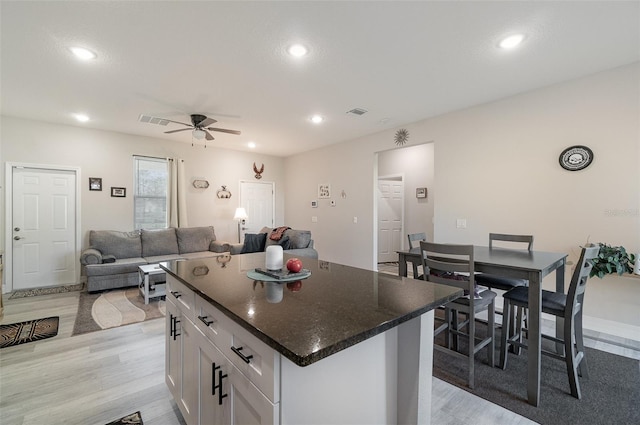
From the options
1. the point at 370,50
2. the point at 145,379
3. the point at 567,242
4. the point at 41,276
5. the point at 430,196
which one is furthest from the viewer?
the point at 430,196

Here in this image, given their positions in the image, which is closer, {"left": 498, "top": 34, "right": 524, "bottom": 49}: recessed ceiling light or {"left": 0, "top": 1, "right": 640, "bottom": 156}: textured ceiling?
{"left": 0, "top": 1, "right": 640, "bottom": 156}: textured ceiling

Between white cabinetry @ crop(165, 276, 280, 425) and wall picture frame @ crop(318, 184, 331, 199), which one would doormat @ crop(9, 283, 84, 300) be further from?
wall picture frame @ crop(318, 184, 331, 199)

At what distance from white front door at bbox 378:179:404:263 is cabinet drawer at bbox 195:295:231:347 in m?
5.95

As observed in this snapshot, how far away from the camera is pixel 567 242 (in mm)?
3225

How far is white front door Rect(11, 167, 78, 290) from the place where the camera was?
4.48m

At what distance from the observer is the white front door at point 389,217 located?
276 inches

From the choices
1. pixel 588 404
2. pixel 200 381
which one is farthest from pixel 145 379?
pixel 588 404

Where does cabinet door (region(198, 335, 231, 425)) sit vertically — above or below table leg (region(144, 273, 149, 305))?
above

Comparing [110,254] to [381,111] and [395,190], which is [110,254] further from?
[395,190]

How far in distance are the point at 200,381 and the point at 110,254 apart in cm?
462

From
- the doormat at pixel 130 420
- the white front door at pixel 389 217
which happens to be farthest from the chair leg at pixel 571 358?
the white front door at pixel 389 217

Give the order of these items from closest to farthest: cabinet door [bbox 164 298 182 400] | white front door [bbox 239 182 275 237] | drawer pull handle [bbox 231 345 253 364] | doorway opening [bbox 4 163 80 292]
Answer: drawer pull handle [bbox 231 345 253 364]
cabinet door [bbox 164 298 182 400]
doorway opening [bbox 4 163 80 292]
white front door [bbox 239 182 275 237]

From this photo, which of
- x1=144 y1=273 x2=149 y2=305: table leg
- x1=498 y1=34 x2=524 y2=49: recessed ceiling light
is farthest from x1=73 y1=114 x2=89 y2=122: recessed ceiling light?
x1=498 y1=34 x2=524 y2=49: recessed ceiling light

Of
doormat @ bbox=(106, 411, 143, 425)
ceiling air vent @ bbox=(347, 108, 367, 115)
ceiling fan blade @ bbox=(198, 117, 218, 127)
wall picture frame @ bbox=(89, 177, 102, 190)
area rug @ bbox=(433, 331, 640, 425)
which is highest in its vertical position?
ceiling air vent @ bbox=(347, 108, 367, 115)
